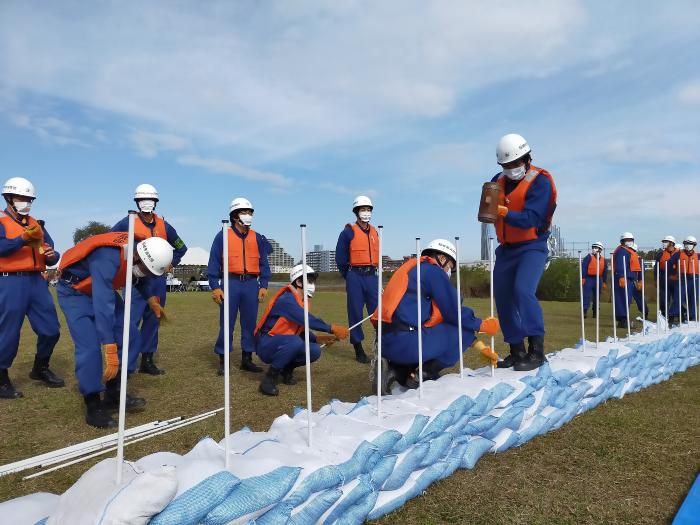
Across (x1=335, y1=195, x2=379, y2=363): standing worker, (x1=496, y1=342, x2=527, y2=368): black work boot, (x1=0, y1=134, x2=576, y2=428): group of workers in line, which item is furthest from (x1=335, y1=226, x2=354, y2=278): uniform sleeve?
(x1=496, y1=342, x2=527, y2=368): black work boot

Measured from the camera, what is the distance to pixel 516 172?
4230 millimetres

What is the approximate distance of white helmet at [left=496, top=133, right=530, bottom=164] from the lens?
4113 mm

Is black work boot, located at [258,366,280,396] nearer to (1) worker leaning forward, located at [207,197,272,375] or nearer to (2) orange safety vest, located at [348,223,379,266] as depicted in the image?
(1) worker leaning forward, located at [207,197,272,375]

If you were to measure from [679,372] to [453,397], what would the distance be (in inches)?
167

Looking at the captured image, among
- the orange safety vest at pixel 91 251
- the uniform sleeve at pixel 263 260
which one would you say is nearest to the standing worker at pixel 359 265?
the uniform sleeve at pixel 263 260

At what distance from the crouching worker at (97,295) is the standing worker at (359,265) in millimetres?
2965

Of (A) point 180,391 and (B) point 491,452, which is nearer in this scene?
(B) point 491,452

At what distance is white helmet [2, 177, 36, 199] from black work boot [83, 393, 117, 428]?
2209 millimetres

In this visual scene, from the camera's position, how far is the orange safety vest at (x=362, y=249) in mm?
6562

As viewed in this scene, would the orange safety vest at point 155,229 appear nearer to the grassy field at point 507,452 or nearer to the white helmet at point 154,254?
the grassy field at point 507,452

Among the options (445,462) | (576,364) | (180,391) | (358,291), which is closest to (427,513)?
(445,462)

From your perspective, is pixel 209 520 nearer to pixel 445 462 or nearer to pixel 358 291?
pixel 445 462

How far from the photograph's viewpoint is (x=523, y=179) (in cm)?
423

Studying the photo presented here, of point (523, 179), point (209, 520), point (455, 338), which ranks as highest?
point (523, 179)
